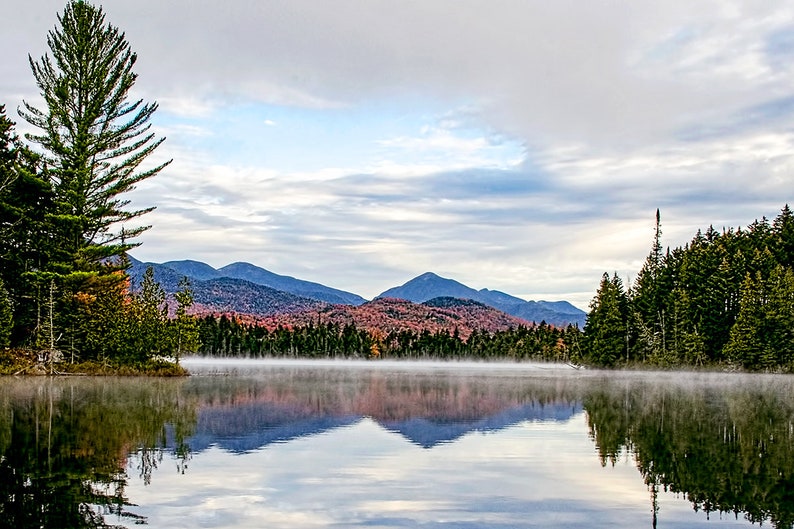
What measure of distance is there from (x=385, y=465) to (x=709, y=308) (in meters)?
81.0

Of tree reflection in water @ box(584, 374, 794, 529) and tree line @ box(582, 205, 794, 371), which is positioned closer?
tree reflection in water @ box(584, 374, 794, 529)

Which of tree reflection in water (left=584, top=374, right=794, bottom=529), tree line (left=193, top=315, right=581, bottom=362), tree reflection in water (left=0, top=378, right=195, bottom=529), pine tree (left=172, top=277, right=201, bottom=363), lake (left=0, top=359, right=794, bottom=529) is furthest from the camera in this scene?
tree line (left=193, top=315, right=581, bottom=362)

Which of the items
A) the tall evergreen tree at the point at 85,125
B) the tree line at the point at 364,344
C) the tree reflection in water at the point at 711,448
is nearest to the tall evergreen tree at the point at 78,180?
the tall evergreen tree at the point at 85,125

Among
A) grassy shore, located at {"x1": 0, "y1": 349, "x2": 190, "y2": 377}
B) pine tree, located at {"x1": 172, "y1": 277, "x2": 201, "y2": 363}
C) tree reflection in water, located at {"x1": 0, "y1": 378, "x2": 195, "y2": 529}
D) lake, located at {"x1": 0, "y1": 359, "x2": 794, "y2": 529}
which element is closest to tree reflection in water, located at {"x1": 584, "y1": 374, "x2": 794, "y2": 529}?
lake, located at {"x1": 0, "y1": 359, "x2": 794, "y2": 529}

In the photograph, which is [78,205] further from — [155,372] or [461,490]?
[461,490]

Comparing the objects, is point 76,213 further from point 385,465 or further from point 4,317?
point 385,465

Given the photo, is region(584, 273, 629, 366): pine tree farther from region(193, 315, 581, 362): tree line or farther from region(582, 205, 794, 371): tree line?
region(193, 315, 581, 362): tree line

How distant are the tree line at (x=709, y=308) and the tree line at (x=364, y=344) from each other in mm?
35884

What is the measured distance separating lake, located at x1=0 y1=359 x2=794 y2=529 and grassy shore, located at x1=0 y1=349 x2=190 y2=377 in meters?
21.6

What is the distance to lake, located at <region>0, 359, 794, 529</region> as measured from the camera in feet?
42.2

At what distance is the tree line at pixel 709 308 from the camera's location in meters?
83.0

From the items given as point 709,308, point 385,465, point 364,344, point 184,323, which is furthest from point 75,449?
point 364,344

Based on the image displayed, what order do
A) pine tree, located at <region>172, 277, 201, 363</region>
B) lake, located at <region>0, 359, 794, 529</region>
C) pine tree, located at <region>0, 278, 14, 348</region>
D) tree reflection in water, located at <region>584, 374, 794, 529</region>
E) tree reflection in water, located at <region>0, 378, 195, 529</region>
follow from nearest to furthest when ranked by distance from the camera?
1. tree reflection in water, located at <region>0, 378, 195, 529</region>
2. lake, located at <region>0, 359, 794, 529</region>
3. tree reflection in water, located at <region>584, 374, 794, 529</region>
4. pine tree, located at <region>0, 278, 14, 348</region>
5. pine tree, located at <region>172, 277, 201, 363</region>

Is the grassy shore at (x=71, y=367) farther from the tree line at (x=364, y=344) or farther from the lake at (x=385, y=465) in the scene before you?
the tree line at (x=364, y=344)
